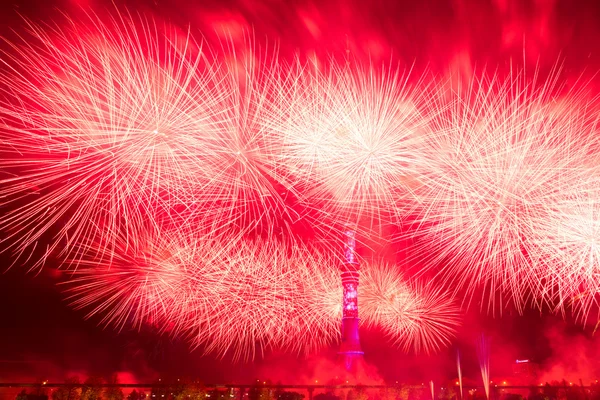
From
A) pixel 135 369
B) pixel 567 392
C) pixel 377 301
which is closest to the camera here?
pixel 567 392

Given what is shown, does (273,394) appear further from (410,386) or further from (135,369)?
(135,369)

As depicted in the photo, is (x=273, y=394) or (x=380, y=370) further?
(x=380, y=370)

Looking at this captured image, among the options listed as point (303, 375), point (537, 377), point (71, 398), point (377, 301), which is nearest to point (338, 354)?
point (303, 375)

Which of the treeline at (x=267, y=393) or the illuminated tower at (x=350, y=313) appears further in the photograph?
the illuminated tower at (x=350, y=313)

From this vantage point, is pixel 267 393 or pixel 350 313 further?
pixel 350 313

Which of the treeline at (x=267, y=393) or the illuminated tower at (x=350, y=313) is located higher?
the illuminated tower at (x=350, y=313)

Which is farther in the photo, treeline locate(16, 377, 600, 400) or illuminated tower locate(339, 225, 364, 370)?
illuminated tower locate(339, 225, 364, 370)

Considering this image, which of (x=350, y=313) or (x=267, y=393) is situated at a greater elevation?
(x=350, y=313)

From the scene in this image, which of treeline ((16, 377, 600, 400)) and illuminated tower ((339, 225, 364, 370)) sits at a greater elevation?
illuminated tower ((339, 225, 364, 370))
